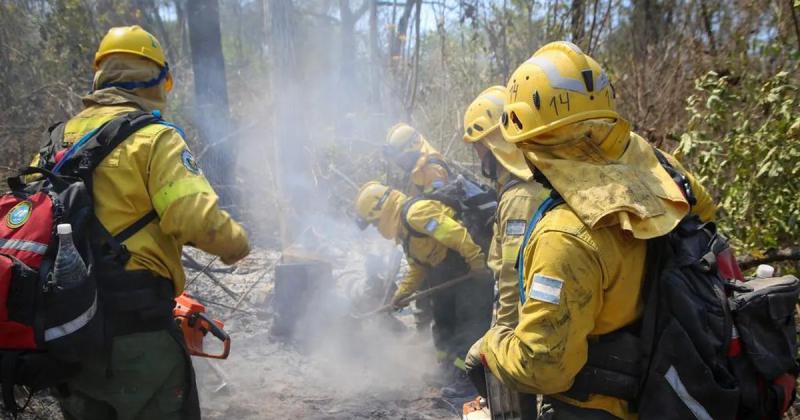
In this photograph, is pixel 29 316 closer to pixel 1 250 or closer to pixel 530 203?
pixel 1 250

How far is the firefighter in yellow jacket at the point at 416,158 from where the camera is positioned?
570cm

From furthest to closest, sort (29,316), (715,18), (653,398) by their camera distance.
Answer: (715,18) → (29,316) → (653,398)

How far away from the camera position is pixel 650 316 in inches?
65.7

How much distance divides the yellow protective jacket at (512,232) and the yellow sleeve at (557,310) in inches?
53.4

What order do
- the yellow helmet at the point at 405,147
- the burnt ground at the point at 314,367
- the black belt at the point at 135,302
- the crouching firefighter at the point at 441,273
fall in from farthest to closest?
the yellow helmet at the point at 405,147 < the crouching firefighter at the point at 441,273 < the burnt ground at the point at 314,367 < the black belt at the point at 135,302

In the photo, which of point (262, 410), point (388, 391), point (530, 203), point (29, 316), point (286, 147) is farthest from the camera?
point (286, 147)

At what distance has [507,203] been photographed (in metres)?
3.23

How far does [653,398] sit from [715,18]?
553 centimetres

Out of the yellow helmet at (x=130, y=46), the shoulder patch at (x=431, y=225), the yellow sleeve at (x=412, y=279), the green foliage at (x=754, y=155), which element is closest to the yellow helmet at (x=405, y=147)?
the yellow sleeve at (x=412, y=279)

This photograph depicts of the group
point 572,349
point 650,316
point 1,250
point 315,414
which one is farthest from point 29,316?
point 315,414

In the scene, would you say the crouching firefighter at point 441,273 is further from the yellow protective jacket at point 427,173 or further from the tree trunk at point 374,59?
the tree trunk at point 374,59

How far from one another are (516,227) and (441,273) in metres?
2.31

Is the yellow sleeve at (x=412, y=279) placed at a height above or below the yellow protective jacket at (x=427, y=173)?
below

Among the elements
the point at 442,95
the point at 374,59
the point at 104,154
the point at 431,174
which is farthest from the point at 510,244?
the point at 374,59
